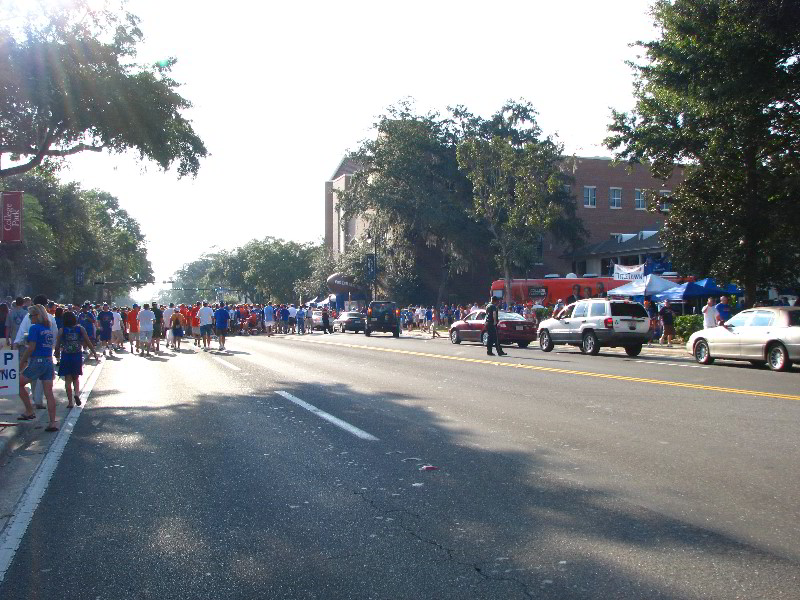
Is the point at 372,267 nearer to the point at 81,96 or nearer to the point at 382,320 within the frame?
the point at 382,320

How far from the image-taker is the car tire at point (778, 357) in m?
18.7

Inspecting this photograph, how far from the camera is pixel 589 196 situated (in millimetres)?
66312

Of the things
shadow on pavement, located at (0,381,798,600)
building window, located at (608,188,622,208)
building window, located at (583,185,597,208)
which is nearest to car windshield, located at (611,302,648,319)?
shadow on pavement, located at (0,381,798,600)

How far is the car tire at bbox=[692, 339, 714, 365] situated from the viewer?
21484 millimetres

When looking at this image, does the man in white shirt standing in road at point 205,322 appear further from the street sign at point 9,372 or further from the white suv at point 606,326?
the street sign at point 9,372

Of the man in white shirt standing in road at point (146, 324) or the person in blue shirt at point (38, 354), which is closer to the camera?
the person in blue shirt at point (38, 354)

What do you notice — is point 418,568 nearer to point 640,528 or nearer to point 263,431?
point 640,528

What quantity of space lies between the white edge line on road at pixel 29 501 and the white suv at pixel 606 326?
17.2 m

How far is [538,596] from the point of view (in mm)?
4512

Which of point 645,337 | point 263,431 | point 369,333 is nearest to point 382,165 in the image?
point 369,333

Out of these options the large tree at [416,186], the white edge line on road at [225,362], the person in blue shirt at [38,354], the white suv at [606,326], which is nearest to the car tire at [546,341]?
the white suv at [606,326]

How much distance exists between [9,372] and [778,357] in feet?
52.9

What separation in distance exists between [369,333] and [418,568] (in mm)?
40248

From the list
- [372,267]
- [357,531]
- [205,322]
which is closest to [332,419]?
[357,531]
